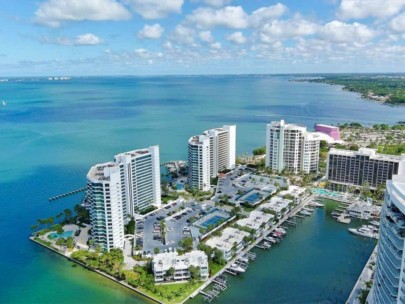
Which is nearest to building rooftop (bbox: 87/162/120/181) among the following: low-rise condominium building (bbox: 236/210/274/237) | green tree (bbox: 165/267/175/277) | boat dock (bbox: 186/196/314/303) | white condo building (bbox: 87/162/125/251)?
white condo building (bbox: 87/162/125/251)

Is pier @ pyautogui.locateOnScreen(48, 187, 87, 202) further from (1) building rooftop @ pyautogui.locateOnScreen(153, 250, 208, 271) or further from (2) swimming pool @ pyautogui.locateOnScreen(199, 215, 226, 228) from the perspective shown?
(1) building rooftop @ pyautogui.locateOnScreen(153, 250, 208, 271)

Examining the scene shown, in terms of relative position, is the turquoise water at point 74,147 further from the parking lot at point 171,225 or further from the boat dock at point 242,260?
the parking lot at point 171,225

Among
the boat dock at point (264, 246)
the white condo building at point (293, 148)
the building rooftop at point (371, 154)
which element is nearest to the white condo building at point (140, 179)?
the boat dock at point (264, 246)

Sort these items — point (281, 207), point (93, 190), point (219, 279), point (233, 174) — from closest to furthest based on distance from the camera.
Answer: point (219, 279) → point (93, 190) → point (281, 207) → point (233, 174)

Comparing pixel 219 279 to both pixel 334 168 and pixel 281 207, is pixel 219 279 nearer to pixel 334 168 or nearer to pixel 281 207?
pixel 281 207

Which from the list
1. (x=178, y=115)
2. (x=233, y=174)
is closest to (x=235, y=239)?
(x=233, y=174)

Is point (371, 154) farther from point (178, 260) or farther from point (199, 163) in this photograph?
point (178, 260)
